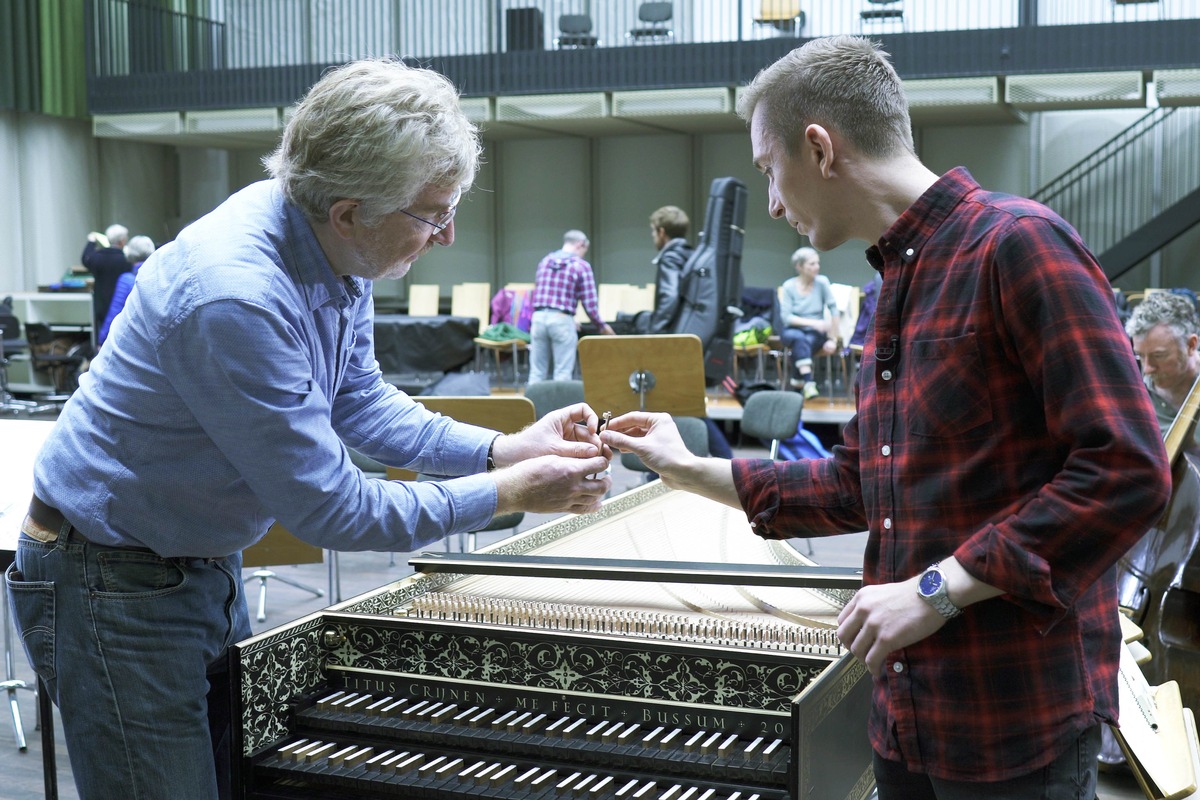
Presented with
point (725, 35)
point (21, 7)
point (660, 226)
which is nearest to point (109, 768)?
point (660, 226)

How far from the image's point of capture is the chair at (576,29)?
13.1 m

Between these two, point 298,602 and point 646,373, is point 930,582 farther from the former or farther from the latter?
point 298,602

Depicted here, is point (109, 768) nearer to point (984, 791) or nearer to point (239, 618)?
point (239, 618)

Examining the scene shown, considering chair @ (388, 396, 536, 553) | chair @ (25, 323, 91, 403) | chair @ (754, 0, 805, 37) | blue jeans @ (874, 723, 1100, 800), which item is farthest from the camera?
chair @ (754, 0, 805, 37)

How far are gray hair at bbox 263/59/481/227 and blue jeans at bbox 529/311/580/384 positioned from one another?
6654 mm

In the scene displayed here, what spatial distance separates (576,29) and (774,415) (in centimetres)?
866

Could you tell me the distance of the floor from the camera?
3.37 meters

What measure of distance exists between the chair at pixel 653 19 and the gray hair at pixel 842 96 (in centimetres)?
1167

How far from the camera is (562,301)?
8.37 meters

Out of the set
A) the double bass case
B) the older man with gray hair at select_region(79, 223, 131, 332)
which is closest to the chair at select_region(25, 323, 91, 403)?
the older man with gray hair at select_region(79, 223, 131, 332)

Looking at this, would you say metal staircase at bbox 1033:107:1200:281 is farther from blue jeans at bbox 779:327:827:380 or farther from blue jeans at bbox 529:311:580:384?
blue jeans at bbox 529:311:580:384

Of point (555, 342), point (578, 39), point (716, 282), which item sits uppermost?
point (578, 39)

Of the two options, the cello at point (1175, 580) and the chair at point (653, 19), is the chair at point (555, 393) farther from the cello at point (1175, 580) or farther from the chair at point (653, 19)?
the chair at point (653, 19)

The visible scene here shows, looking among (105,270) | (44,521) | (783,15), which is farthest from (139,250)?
(44,521)
